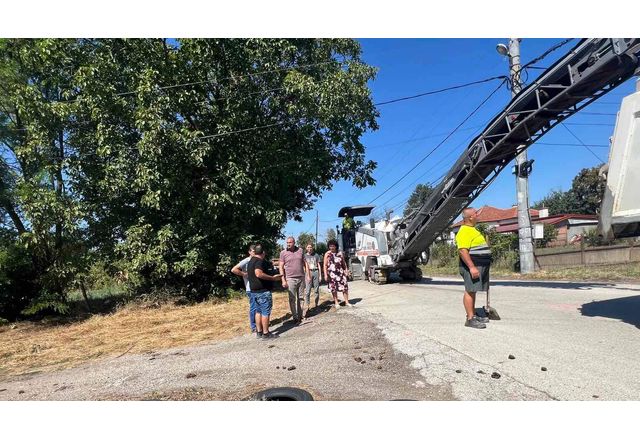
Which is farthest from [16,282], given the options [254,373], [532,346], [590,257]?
[590,257]

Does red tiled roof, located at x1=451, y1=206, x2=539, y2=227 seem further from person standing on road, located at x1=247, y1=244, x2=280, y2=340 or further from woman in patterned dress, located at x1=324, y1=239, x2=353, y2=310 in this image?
person standing on road, located at x1=247, y1=244, x2=280, y2=340

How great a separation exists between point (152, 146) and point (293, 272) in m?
7.27

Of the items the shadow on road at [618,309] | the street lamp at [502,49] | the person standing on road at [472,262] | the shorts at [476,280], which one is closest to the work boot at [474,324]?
the person standing on road at [472,262]

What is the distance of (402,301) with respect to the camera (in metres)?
11.0

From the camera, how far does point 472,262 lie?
20.6ft

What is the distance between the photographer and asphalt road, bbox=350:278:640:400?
396cm

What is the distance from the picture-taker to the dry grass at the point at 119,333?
8.33m

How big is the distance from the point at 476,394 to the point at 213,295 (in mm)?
13239

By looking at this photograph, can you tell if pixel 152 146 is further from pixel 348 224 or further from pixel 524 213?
pixel 524 213

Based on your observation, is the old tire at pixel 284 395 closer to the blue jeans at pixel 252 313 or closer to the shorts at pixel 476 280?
the shorts at pixel 476 280

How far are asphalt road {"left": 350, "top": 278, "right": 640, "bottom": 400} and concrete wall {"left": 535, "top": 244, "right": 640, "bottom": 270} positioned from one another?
7994 millimetres

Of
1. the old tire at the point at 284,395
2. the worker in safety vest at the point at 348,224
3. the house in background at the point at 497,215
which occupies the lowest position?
the old tire at the point at 284,395

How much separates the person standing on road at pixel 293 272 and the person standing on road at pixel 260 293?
0.94 meters

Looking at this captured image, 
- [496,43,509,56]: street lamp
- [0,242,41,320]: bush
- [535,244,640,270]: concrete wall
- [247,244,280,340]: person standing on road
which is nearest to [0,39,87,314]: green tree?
[0,242,41,320]: bush
